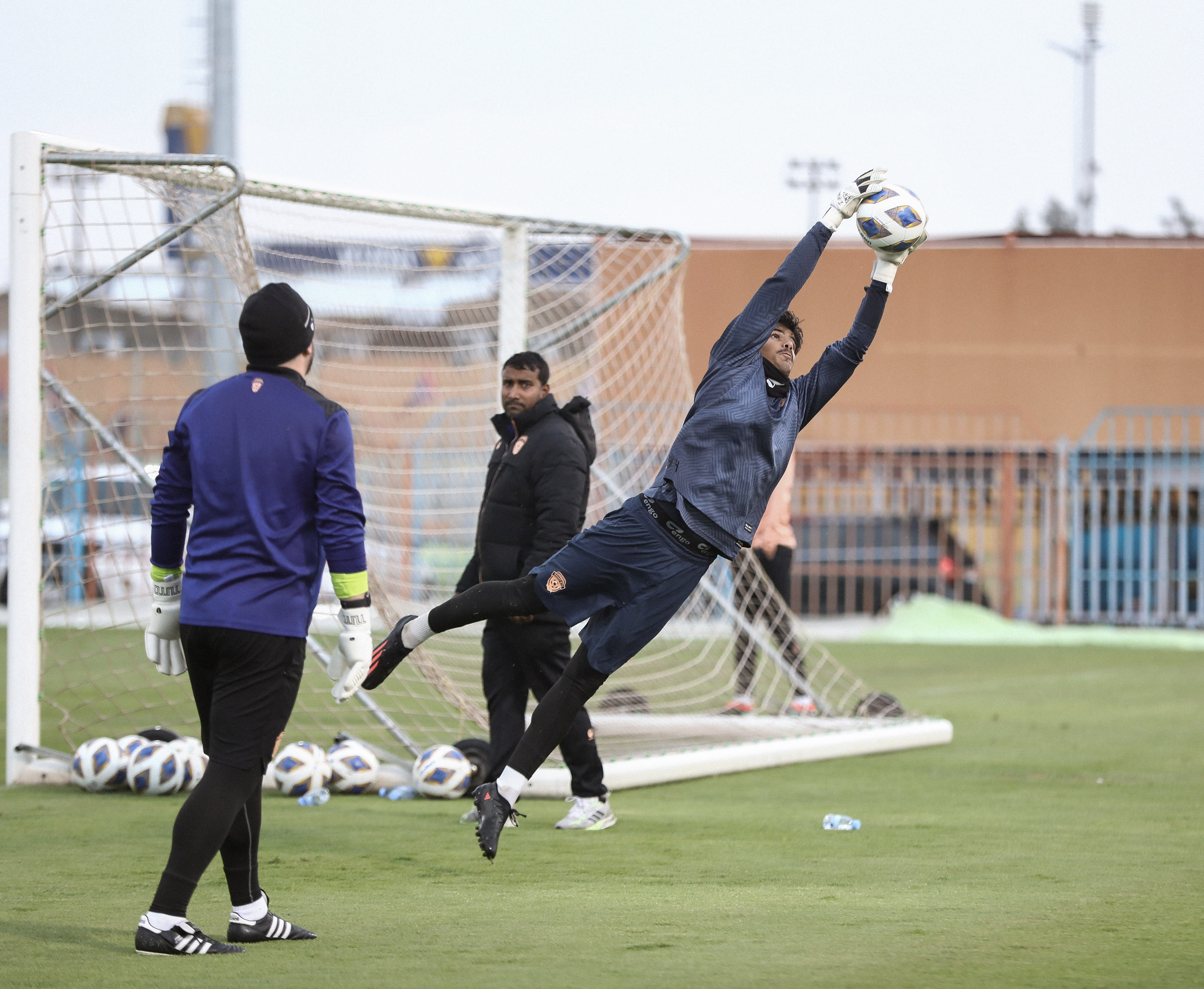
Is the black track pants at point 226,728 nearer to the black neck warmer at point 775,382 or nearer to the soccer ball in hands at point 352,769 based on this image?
the black neck warmer at point 775,382

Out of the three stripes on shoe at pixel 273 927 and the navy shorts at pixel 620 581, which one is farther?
the navy shorts at pixel 620 581

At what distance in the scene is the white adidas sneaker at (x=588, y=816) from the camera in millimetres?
6555

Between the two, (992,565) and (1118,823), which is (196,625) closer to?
(1118,823)

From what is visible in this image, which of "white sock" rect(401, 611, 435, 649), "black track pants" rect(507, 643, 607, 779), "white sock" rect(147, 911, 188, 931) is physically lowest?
"white sock" rect(147, 911, 188, 931)

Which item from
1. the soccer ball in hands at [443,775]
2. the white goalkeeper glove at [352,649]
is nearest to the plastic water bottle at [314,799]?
the soccer ball in hands at [443,775]

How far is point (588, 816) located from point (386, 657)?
1450 mm

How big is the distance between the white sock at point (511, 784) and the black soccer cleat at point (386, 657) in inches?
28.7

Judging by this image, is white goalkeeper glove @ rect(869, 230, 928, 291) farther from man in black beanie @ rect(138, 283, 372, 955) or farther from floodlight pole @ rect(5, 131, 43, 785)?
floodlight pole @ rect(5, 131, 43, 785)

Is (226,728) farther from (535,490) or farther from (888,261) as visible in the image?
(888,261)

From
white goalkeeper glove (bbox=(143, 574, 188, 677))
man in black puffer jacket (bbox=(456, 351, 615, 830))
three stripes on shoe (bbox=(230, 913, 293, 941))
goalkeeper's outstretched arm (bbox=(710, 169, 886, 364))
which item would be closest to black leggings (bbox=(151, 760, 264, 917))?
Answer: three stripes on shoe (bbox=(230, 913, 293, 941))

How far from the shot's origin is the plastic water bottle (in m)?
7.26

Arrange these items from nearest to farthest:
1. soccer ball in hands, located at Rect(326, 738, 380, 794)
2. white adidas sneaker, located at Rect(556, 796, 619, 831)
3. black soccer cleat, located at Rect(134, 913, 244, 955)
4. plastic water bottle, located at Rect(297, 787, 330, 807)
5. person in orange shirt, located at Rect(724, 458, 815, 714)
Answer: black soccer cleat, located at Rect(134, 913, 244, 955)
white adidas sneaker, located at Rect(556, 796, 619, 831)
plastic water bottle, located at Rect(297, 787, 330, 807)
soccer ball in hands, located at Rect(326, 738, 380, 794)
person in orange shirt, located at Rect(724, 458, 815, 714)

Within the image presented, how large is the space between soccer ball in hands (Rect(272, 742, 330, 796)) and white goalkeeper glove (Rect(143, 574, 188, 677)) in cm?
298

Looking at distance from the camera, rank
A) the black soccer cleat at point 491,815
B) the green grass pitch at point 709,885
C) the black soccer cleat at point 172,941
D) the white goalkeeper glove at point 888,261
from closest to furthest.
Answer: the green grass pitch at point 709,885
the black soccer cleat at point 172,941
the black soccer cleat at point 491,815
the white goalkeeper glove at point 888,261
